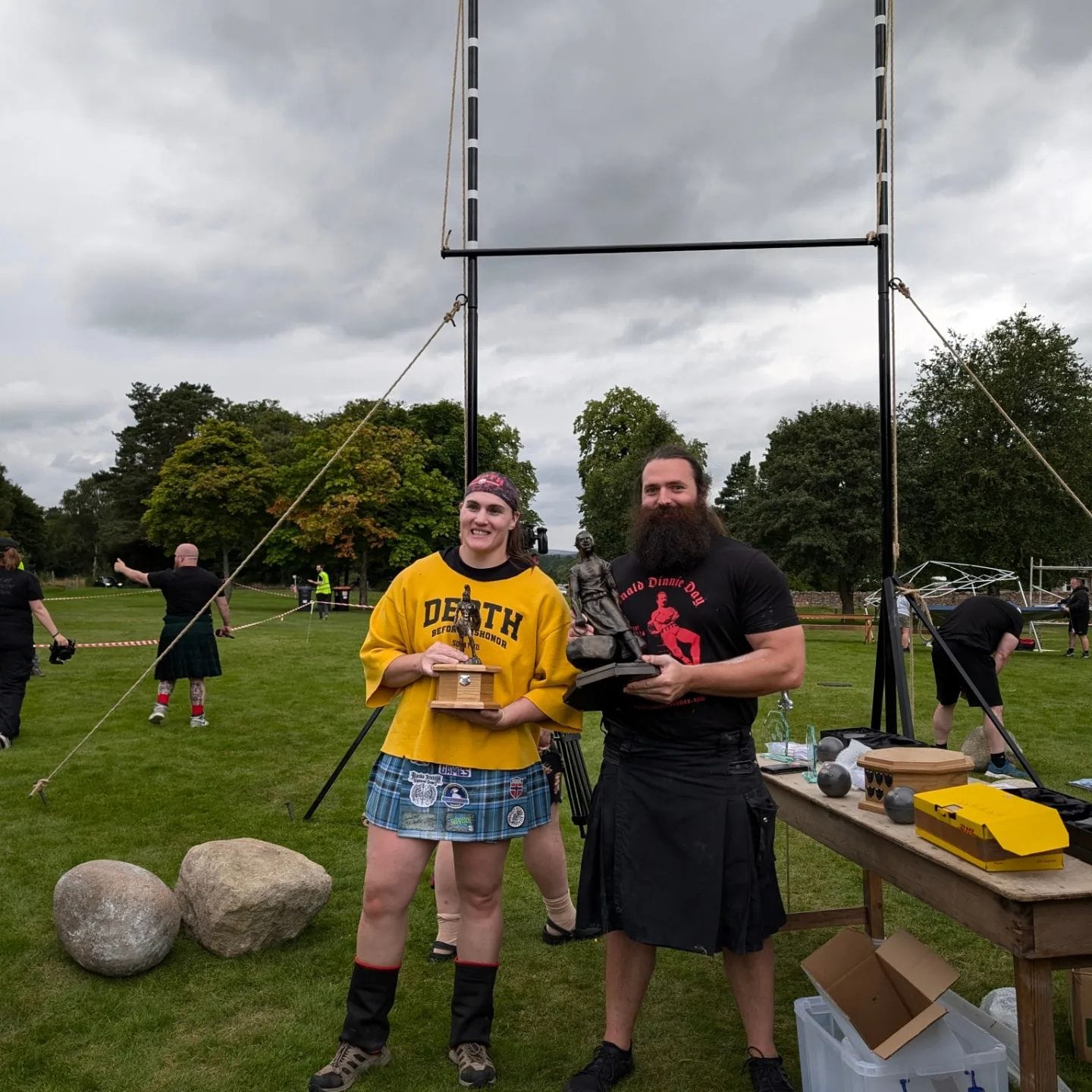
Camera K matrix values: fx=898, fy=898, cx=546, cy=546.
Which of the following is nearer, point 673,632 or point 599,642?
point 599,642

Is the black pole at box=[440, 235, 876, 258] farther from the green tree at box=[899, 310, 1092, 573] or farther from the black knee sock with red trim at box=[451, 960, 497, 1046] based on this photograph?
the green tree at box=[899, 310, 1092, 573]

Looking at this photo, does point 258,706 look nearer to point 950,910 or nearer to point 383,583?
point 950,910

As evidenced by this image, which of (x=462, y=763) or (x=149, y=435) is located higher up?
(x=149, y=435)

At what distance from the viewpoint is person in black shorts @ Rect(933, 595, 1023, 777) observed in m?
7.48

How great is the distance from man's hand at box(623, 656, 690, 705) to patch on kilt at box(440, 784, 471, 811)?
0.73m

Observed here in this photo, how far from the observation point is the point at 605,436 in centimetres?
4775

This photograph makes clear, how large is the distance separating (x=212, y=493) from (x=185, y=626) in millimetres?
28434

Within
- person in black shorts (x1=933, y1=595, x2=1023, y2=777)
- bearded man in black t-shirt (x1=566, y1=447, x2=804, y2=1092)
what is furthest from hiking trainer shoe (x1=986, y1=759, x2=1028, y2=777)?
bearded man in black t-shirt (x1=566, y1=447, x2=804, y2=1092)

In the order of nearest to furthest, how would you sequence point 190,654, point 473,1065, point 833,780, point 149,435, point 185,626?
point 473,1065, point 833,780, point 185,626, point 190,654, point 149,435

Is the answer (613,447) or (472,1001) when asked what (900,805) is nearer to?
(472,1001)

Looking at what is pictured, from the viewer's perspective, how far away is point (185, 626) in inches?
344

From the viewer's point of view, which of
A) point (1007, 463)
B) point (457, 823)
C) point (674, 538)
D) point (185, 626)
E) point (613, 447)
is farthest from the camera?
point (613, 447)

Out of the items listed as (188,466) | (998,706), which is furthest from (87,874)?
(188,466)

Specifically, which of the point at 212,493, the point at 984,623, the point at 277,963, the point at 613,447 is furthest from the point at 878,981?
the point at 613,447
